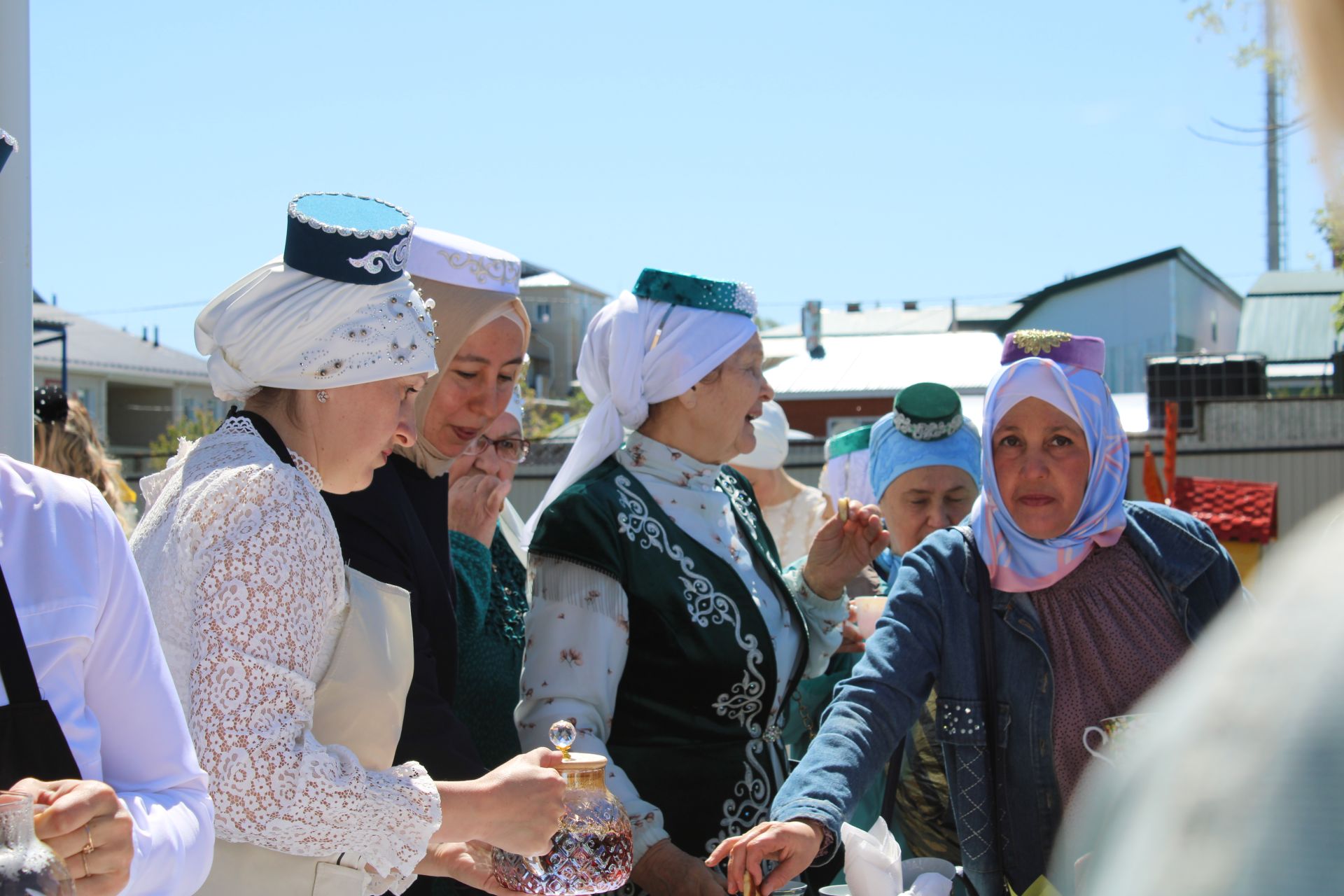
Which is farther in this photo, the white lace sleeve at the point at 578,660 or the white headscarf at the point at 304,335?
the white lace sleeve at the point at 578,660

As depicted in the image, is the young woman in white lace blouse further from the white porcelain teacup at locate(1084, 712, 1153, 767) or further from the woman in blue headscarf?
the woman in blue headscarf

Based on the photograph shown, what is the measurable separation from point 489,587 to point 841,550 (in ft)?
2.98

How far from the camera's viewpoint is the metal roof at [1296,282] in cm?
3638

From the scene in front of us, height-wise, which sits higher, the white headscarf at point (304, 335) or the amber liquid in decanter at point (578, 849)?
the white headscarf at point (304, 335)

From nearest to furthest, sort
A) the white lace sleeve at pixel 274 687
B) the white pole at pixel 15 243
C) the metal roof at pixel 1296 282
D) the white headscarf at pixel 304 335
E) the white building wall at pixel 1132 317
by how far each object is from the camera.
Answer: the white lace sleeve at pixel 274 687
the white headscarf at pixel 304 335
the white pole at pixel 15 243
the white building wall at pixel 1132 317
the metal roof at pixel 1296 282

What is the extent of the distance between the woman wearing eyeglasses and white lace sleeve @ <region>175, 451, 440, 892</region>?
79cm

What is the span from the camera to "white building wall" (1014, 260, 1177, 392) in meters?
32.7

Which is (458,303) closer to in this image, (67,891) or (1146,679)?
(1146,679)

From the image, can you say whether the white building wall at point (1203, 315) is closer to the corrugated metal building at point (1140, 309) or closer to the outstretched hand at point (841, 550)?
the corrugated metal building at point (1140, 309)

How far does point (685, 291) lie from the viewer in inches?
128

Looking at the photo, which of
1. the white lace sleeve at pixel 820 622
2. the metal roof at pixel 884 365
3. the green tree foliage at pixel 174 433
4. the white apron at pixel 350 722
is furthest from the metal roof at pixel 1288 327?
the white apron at pixel 350 722

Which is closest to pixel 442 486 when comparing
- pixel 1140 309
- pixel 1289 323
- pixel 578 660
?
pixel 578 660

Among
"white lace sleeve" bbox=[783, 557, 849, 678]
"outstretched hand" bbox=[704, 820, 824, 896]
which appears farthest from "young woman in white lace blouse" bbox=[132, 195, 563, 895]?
"white lace sleeve" bbox=[783, 557, 849, 678]

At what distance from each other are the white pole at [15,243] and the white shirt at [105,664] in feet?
3.31
